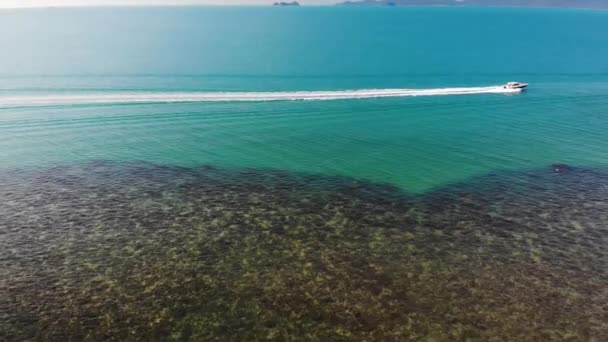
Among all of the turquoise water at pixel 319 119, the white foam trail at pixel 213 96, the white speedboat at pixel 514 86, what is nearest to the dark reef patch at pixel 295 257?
the turquoise water at pixel 319 119

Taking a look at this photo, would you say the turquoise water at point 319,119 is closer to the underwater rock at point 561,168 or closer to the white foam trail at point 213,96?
the underwater rock at point 561,168

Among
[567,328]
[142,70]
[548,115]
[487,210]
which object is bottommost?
[567,328]

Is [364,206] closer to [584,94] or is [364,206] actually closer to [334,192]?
[334,192]

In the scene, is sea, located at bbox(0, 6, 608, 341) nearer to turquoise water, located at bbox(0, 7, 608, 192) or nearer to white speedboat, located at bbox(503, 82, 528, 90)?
turquoise water, located at bbox(0, 7, 608, 192)

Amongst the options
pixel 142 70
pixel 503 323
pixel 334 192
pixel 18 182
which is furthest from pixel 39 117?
pixel 503 323

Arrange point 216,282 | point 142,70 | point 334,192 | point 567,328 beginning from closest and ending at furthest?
point 567,328, point 216,282, point 334,192, point 142,70

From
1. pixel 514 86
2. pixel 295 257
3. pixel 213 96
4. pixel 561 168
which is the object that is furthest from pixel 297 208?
pixel 514 86
